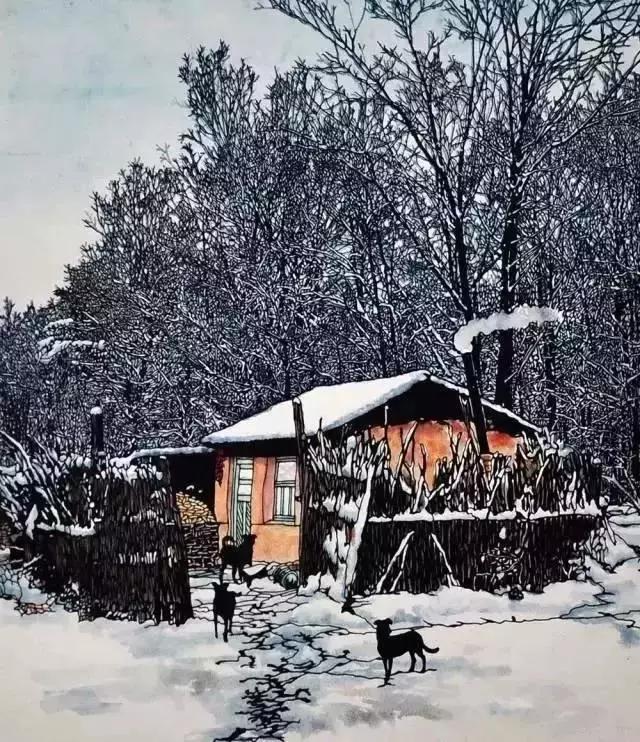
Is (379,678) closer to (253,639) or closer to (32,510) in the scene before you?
(253,639)

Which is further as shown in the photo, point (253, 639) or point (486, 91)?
point (486, 91)

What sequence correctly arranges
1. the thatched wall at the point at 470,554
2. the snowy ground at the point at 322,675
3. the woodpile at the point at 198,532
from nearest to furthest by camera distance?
the snowy ground at the point at 322,675 < the woodpile at the point at 198,532 < the thatched wall at the point at 470,554

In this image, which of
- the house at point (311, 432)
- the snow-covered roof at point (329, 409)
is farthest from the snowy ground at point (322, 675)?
the snow-covered roof at point (329, 409)

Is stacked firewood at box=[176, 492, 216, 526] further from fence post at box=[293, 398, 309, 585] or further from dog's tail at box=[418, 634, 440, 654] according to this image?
dog's tail at box=[418, 634, 440, 654]

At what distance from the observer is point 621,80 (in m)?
2.93

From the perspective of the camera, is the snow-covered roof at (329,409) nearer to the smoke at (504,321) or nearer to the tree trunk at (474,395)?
the tree trunk at (474,395)

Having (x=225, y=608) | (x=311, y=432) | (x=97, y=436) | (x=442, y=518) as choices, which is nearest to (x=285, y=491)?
(x=311, y=432)

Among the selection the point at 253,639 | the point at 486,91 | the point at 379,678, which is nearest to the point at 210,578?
the point at 253,639

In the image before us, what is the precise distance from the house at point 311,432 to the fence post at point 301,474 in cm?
2

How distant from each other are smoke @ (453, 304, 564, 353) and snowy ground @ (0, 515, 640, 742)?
915 millimetres

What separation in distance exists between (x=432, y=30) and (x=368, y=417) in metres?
1.43

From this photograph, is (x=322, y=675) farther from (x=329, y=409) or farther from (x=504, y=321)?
(x=504, y=321)

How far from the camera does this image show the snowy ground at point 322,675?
8.68ft

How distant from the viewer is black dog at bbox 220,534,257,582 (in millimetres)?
2766
